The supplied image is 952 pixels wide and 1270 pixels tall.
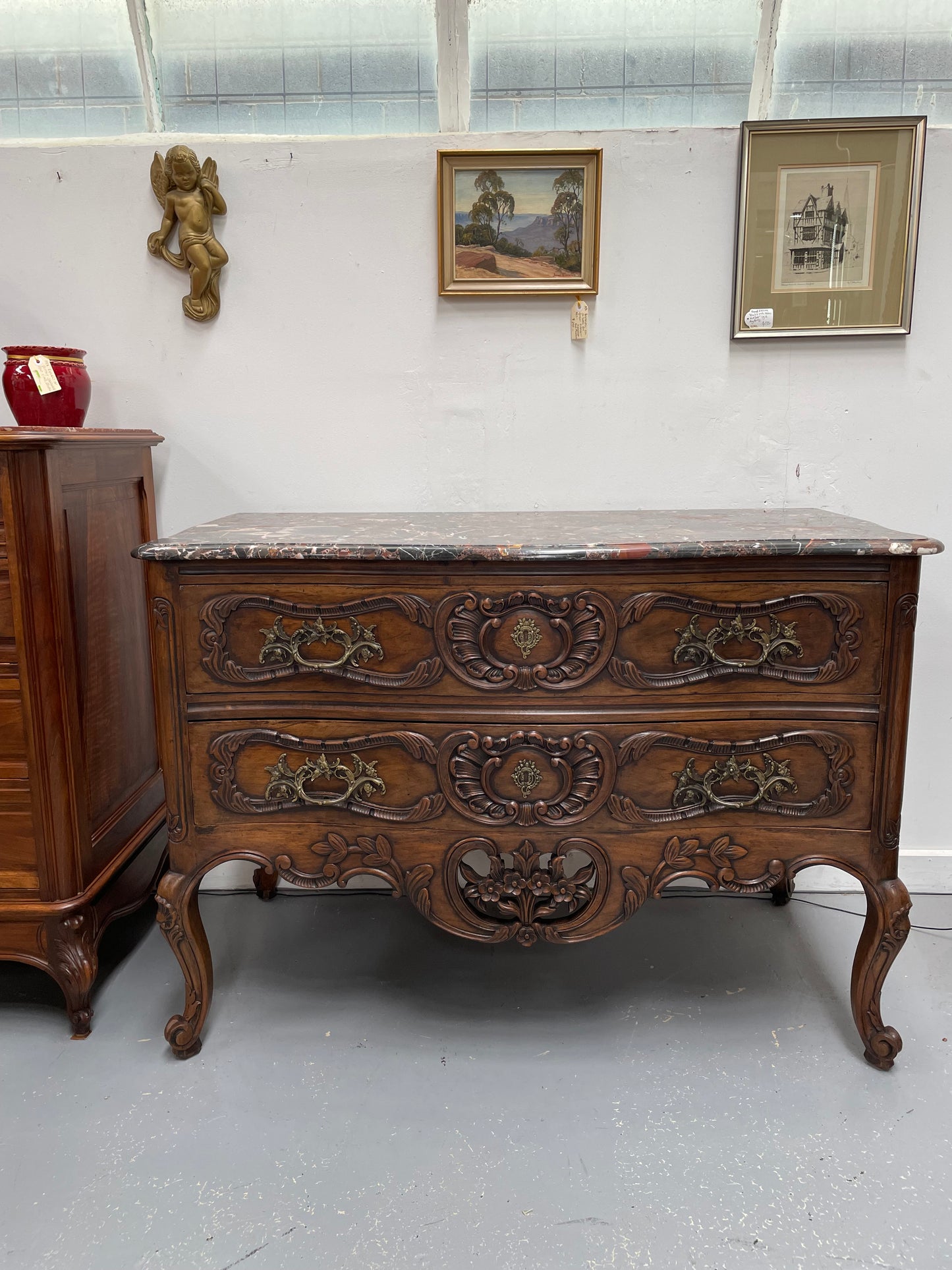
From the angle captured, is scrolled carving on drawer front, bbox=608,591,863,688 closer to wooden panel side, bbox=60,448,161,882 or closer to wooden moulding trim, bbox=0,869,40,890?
wooden panel side, bbox=60,448,161,882

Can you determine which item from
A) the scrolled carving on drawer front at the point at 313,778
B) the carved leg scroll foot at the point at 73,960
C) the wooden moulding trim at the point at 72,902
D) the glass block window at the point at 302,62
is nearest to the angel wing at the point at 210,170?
the glass block window at the point at 302,62

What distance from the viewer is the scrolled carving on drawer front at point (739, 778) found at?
1666 mm

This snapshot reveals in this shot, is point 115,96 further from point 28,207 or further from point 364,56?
point 364,56

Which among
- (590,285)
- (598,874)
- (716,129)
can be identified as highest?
(716,129)

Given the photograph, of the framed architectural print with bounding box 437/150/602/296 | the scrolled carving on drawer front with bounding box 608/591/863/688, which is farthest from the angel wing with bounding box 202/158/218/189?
the scrolled carving on drawer front with bounding box 608/591/863/688

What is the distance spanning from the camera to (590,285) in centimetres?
221

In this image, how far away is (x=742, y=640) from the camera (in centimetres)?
163

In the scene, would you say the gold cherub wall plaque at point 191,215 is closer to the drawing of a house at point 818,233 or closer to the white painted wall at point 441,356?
the white painted wall at point 441,356

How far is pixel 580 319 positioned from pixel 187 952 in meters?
1.76

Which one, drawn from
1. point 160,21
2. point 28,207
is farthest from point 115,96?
point 28,207

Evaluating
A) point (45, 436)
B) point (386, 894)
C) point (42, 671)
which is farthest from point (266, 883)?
point (45, 436)

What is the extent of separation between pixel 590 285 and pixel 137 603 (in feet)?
4.60

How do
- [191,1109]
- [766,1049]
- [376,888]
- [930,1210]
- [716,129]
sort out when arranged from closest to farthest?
[930,1210]
[191,1109]
[766,1049]
[716,129]
[376,888]

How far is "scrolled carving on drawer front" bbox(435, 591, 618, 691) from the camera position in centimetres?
160
